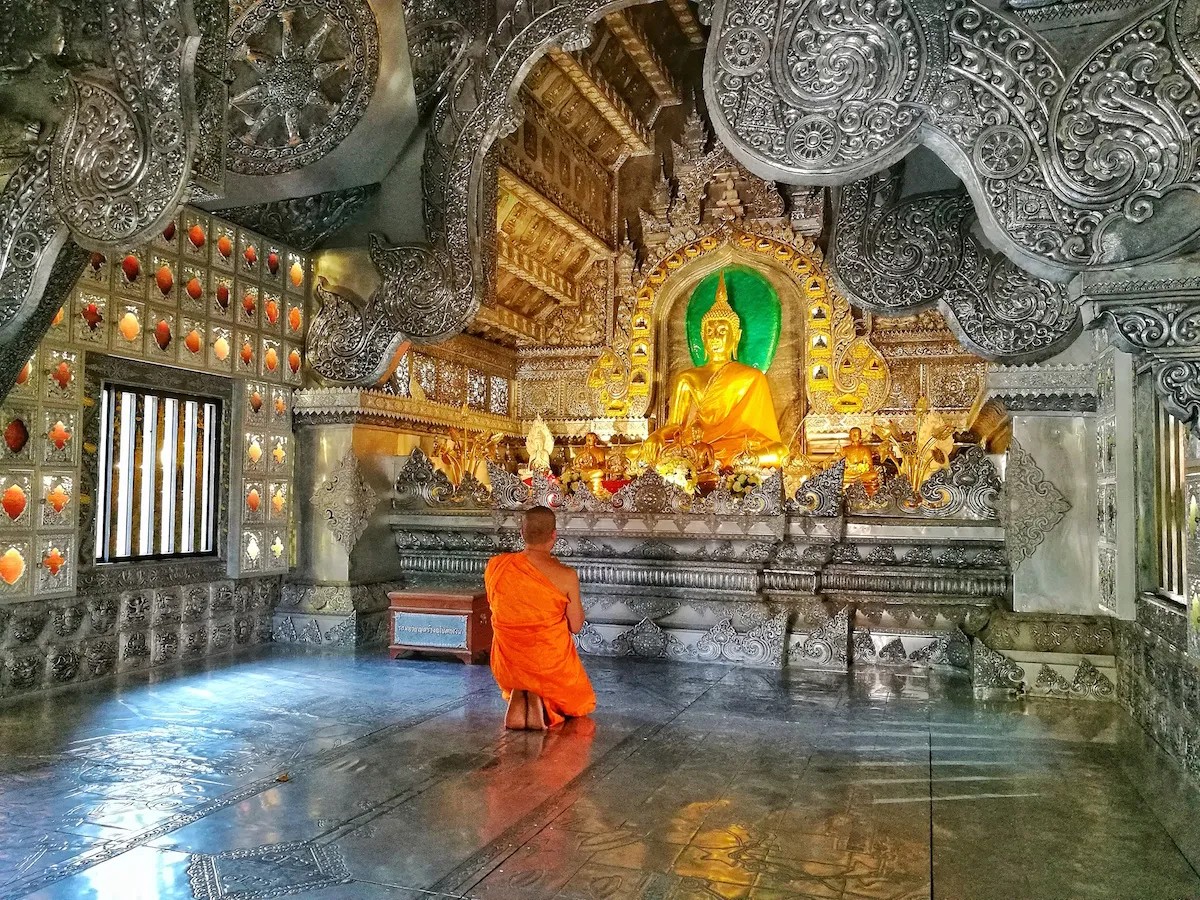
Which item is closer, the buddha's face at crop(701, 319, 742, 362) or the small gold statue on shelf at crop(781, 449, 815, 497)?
the small gold statue on shelf at crop(781, 449, 815, 497)

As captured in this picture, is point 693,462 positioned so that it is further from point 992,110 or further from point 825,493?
point 992,110

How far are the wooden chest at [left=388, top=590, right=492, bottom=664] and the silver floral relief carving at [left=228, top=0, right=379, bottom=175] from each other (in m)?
3.50

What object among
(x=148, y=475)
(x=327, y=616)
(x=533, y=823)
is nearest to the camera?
(x=533, y=823)

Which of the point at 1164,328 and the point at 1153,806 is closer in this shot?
the point at 1164,328

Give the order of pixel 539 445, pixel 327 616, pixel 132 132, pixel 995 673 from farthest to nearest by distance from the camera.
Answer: pixel 539 445, pixel 327 616, pixel 995 673, pixel 132 132

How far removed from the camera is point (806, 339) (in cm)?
1152

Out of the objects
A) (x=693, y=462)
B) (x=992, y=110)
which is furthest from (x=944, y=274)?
(x=693, y=462)

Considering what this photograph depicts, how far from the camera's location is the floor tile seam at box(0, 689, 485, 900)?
123 inches

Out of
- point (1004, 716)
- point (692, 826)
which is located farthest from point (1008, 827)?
point (1004, 716)

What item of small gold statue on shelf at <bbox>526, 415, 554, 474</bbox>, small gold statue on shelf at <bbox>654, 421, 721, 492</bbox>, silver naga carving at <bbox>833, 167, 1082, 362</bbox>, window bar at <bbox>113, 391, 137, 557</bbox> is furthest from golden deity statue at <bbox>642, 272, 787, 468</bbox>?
window bar at <bbox>113, 391, 137, 557</bbox>

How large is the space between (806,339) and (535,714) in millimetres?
7517

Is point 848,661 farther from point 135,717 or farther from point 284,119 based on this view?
point 284,119

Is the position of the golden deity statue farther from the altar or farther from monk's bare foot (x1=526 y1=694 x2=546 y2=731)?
monk's bare foot (x1=526 y1=694 x2=546 y2=731)

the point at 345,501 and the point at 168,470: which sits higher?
the point at 168,470
